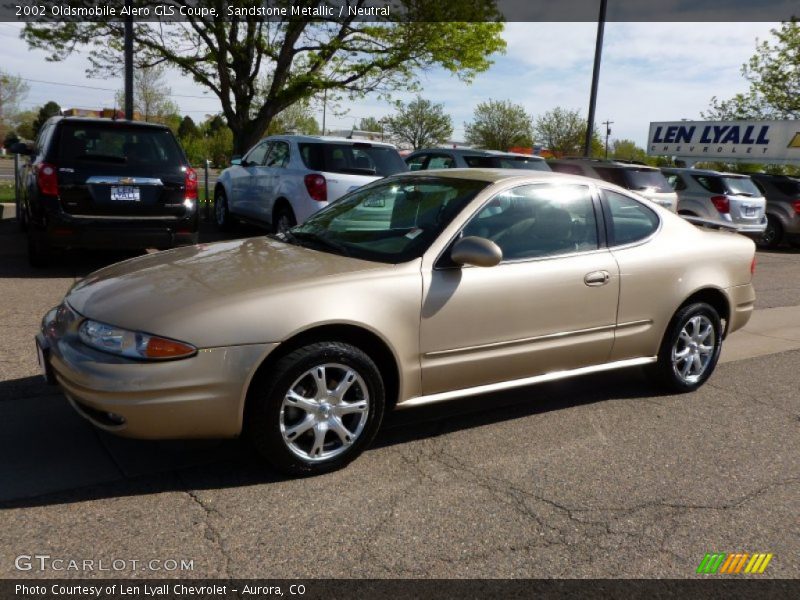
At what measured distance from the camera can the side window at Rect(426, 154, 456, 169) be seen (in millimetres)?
12406

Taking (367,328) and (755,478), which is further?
(755,478)

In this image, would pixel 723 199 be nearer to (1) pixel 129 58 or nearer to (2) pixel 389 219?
(1) pixel 129 58

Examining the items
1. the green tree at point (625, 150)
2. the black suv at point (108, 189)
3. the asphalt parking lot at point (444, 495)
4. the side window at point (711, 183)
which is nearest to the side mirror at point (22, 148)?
the black suv at point (108, 189)

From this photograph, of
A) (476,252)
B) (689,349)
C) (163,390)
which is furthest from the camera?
(689,349)

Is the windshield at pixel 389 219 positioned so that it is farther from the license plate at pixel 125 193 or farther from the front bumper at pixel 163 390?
the license plate at pixel 125 193

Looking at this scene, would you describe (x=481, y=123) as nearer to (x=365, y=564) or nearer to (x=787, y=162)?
(x=787, y=162)

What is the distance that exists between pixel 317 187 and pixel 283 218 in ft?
3.06

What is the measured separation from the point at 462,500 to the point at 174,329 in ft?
4.97

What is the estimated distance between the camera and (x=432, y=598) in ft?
8.72

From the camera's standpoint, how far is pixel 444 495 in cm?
346

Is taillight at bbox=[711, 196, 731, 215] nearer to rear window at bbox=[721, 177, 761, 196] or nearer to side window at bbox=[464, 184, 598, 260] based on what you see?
rear window at bbox=[721, 177, 761, 196]

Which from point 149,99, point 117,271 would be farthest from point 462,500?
point 149,99

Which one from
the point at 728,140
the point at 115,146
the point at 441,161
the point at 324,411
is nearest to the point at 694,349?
the point at 324,411

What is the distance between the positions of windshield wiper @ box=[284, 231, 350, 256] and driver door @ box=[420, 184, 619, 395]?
1.94 feet
